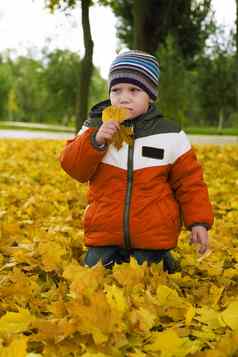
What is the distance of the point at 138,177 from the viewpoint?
317 centimetres

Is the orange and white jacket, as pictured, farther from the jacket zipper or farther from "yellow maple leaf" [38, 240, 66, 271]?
"yellow maple leaf" [38, 240, 66, 271]

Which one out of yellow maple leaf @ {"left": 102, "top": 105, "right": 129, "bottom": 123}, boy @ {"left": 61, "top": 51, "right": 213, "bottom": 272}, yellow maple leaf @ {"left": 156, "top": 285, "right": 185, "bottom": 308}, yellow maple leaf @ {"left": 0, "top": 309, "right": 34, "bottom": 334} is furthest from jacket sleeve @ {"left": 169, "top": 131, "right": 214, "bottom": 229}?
yellow maple leaf @ {"left": 0, "top": 309, "right": 34, "bottom": 334}

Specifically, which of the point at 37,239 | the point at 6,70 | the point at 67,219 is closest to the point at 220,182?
the point at 67,219

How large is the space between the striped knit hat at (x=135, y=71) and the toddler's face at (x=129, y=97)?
0.02 m

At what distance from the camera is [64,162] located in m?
3.25

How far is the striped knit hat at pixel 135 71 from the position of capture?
10.5 feet

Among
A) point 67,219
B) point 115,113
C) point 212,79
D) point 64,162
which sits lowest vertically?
→ point 67,219

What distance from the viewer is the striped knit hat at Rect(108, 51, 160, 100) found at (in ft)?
10.5

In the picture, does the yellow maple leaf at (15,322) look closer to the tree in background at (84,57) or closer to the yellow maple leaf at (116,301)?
the yellow maple leaf at (116,301)

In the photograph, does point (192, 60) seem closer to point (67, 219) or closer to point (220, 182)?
point (220, 182)

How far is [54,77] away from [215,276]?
6579cm

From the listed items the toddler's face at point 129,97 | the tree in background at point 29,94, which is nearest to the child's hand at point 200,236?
the toddler's face at point 129,97

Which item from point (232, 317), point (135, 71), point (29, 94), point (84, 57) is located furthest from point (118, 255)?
point (29, 94)

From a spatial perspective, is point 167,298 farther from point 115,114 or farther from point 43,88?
point 43,88
